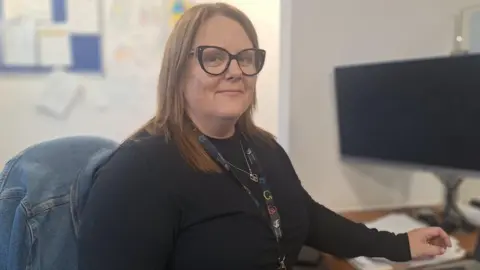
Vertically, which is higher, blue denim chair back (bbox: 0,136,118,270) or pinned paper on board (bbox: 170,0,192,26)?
pinned paper on board (bbox: 170,0,192,26)

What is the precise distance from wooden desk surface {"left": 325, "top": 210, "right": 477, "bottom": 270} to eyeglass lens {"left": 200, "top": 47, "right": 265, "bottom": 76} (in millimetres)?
586

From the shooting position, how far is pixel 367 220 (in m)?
1.64

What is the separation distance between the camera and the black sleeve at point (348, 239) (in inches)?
49.4

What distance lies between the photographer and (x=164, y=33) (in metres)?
2.25

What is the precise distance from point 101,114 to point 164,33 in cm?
48

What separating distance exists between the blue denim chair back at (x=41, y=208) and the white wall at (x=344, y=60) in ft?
2.78

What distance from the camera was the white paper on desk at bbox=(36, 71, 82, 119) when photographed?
6.92 feet

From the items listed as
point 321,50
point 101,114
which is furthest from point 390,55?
point 101,114

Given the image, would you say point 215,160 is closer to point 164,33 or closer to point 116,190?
point 116,190

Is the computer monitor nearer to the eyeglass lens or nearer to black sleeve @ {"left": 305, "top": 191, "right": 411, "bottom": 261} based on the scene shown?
black sleeve @ {"left": 305, "top": 191, "right": 411, "bottom": 261}

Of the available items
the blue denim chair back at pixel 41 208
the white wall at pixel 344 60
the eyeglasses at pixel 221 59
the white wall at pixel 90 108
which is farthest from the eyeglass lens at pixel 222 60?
the white wall at pixel 90 108

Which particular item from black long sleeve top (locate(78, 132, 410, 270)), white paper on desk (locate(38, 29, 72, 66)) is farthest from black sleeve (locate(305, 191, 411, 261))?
white paper on desk (locate(38, 29, 72, 66))

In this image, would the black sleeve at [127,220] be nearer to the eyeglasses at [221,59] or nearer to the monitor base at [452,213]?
the eyeglasses at [221,59]

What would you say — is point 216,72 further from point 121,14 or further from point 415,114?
point 121,14
